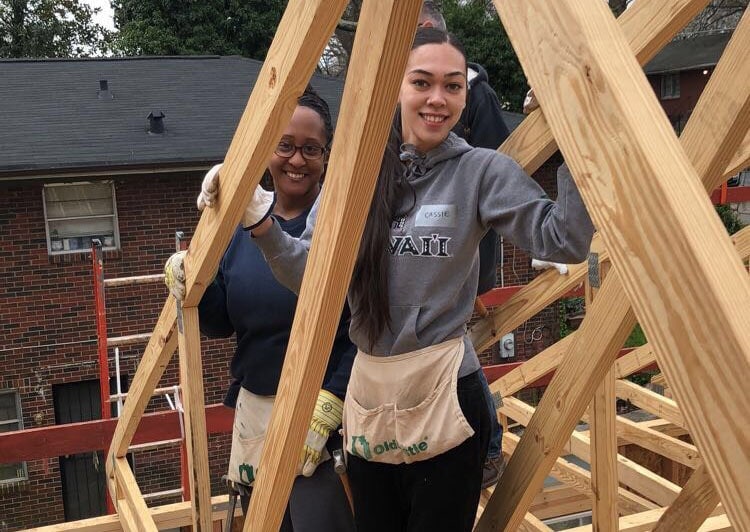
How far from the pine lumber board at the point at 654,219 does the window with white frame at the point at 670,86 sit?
25.4 metres

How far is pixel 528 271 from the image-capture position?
47.3 feet

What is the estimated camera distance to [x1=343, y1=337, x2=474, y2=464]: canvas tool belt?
6.13 ft

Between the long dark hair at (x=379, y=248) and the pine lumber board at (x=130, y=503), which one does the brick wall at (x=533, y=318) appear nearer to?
the pine lumber board at (x=130, y=503)

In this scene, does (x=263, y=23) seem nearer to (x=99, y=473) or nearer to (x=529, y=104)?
(x=99, y=473)

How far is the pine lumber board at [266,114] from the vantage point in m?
1.63

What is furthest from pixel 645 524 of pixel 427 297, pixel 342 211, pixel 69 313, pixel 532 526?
pixel 69 313

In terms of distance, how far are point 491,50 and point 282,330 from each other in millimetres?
19645

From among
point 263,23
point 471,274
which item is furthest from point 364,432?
point 263,23

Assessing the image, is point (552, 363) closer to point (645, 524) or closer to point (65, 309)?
point (645, 524)

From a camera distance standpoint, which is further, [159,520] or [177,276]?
[159,520]

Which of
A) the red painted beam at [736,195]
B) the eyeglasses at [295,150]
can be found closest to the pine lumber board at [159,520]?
the eyeglasses at [295,150]

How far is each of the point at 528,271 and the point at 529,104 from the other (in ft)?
41.3

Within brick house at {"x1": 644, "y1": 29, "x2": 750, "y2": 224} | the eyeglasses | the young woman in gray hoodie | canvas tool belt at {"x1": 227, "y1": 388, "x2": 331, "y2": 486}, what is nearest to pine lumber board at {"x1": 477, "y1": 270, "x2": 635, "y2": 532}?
the young woman in gray hoodie

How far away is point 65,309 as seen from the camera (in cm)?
1146
